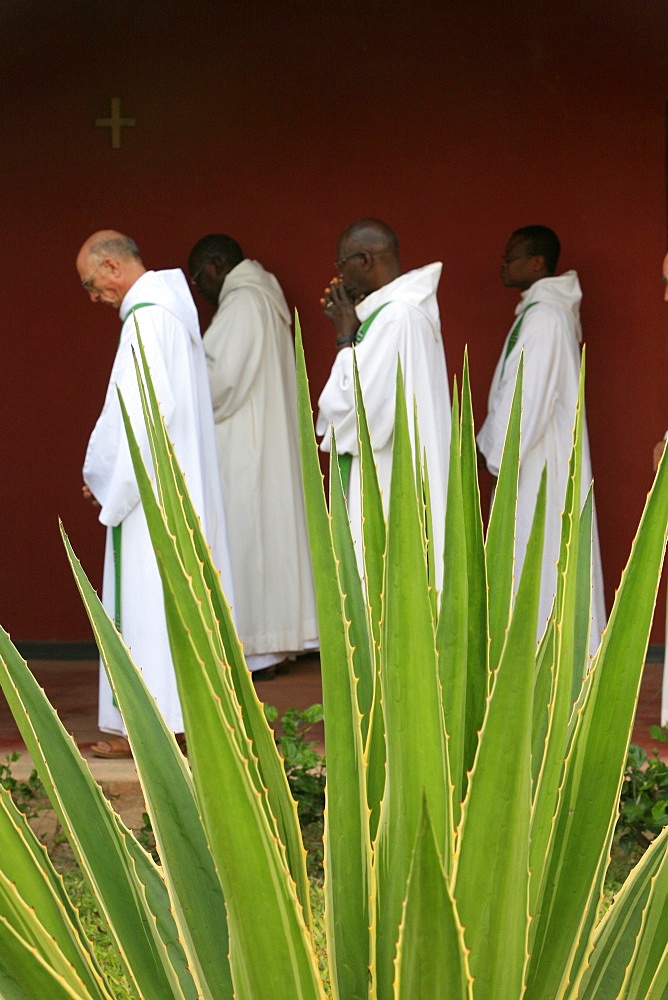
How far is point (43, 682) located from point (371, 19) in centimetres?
357

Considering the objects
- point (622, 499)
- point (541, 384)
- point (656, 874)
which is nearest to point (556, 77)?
point (541, 384)

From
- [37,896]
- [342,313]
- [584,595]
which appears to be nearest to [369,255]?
[342,313]

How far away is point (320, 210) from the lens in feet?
23.6

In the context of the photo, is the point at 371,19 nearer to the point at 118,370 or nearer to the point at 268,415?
the point at 268,415

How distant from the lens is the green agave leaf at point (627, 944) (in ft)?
4.35

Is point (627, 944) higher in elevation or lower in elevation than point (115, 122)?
lower

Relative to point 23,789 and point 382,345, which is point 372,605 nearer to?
point 23,789

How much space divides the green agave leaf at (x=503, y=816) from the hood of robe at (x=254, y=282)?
5854 mm

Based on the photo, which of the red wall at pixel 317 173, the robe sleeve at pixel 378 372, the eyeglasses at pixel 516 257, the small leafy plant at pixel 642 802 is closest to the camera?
the small leafy plant at pixel 642 802

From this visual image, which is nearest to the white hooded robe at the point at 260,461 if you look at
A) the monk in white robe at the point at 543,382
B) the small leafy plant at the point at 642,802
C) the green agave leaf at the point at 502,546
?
the monk in white robe at the point at 543,382

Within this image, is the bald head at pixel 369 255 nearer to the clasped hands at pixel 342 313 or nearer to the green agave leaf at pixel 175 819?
the clasped hands at pixel 342 313

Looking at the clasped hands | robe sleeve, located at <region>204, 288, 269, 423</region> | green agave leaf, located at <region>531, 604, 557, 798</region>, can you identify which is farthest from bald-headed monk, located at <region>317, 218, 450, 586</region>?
green agave leaf, located at <region>531, 604, 557, 798</region>

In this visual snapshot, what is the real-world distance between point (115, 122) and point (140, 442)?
9.55ft

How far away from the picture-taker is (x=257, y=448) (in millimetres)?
6957
